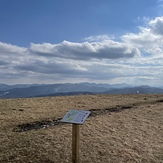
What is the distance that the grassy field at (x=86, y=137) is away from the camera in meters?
7.63

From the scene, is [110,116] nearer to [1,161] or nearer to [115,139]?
[115,139]

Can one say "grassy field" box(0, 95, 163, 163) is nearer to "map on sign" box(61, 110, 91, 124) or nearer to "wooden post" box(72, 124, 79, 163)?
"wooden post" box(72, 124, 79, 163)

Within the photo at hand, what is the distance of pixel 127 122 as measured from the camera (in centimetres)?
1195

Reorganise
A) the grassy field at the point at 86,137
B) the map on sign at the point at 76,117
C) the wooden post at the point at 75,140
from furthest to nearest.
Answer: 1. the grassy field at the point at 86,137
2. the wooden post at the point at 75,140
3. the map on sign at the point at 76,117

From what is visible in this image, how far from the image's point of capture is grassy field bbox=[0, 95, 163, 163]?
7633mm

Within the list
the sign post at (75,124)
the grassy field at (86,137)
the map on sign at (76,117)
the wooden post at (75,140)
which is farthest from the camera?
the grassy field at (86,137)

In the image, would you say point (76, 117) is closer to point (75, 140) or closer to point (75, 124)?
point (75, 124)

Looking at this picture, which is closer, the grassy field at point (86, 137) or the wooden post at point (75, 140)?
the wooden post at point (75, 140)

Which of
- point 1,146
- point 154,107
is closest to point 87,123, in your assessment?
point 1,146

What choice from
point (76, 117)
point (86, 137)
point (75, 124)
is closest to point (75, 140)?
point (75, 124)

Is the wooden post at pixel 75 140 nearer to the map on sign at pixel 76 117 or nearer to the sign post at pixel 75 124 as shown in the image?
the sign post at pixel 75 124

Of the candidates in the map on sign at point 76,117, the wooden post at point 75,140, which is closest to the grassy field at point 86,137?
the wooden post at point 75,140

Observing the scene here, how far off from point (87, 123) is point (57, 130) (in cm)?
189

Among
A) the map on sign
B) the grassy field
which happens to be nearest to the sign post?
the map on sign
